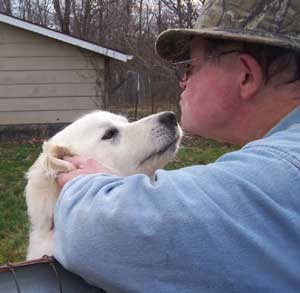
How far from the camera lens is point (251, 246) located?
103 cm

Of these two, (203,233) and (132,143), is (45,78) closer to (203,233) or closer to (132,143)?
(132,143)

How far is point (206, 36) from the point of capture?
4.34 ft

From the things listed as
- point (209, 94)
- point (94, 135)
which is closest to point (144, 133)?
point (94, 135)

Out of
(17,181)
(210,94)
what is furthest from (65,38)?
(210,94)

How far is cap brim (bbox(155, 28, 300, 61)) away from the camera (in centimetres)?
121

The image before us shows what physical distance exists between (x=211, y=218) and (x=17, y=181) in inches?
272

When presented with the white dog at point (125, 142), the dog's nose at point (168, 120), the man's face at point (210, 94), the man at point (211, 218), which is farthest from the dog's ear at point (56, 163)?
the dog's nose at point (168, 120)

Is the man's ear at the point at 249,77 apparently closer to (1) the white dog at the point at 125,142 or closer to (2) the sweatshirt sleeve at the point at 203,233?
(2) the sweatshirt sleeve at the point at 203,233

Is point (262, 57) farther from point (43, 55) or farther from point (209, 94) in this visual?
point (43, 55)

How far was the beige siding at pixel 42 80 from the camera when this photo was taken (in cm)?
1254

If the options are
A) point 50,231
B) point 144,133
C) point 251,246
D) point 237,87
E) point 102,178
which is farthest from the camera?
point 144,133

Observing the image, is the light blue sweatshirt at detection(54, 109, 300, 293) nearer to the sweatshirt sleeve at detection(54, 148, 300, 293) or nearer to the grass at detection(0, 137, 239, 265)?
the sweatshirt sleeve at detection(54, 148, 300, 293)

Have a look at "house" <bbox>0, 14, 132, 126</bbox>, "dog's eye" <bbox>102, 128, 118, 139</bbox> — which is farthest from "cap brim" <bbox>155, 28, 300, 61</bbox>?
"house" <bbox>0, 14, 132, 126</bbox>

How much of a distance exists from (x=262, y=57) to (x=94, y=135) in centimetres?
162
